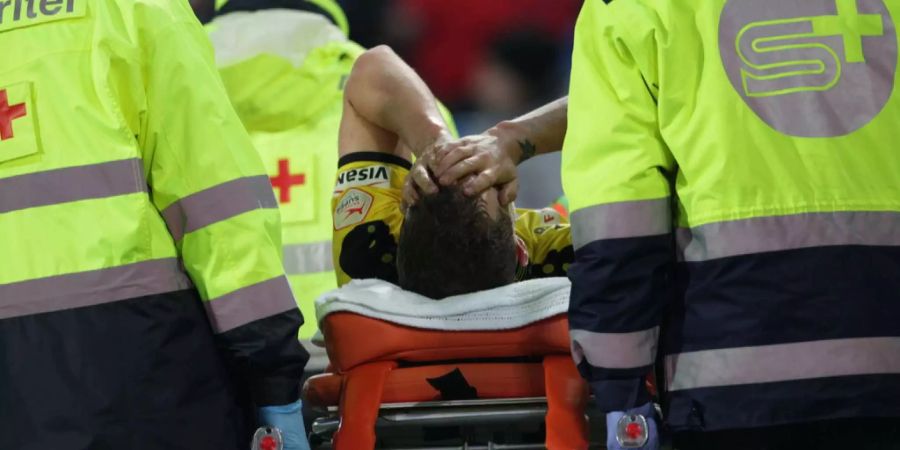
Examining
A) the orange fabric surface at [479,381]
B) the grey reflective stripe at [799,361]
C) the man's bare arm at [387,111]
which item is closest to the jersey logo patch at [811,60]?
the grey reflective stripe at [799,361]

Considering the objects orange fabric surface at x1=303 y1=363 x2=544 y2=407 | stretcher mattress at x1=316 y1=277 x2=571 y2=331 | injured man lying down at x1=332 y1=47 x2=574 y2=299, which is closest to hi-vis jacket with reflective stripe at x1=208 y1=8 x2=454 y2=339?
injured man lying down at x1=332 y1=47 x2=574 y2=299

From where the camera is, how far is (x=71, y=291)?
2055 millimetres

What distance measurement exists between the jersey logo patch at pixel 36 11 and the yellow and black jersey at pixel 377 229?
77 centimetres

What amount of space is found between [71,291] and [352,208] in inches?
29.7

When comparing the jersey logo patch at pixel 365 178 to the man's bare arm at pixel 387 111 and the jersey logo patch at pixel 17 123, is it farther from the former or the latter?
the jersey logo patch at pixel 17 123

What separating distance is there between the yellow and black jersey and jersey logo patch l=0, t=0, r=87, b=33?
0.77m

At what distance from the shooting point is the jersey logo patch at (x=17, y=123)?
207cm

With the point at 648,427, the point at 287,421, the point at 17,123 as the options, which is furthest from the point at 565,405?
the point at 17,123

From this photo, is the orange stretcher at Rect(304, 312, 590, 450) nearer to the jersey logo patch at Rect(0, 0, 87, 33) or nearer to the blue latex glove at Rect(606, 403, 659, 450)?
the blue latex glove at Rect(606, 403, 659, 450)

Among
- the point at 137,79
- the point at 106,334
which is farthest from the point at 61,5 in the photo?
the point at 106,334

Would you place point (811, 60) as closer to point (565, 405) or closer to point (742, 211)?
point (742, 211)

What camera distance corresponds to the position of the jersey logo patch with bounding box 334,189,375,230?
269 cm

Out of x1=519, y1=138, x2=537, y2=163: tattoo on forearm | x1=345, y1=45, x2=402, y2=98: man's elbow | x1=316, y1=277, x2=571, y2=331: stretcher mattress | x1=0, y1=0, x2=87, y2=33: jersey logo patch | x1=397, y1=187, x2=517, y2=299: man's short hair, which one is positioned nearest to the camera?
x1=0, y1=0, x2=87, y2=33: jersey logo patch

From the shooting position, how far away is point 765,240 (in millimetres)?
2004
